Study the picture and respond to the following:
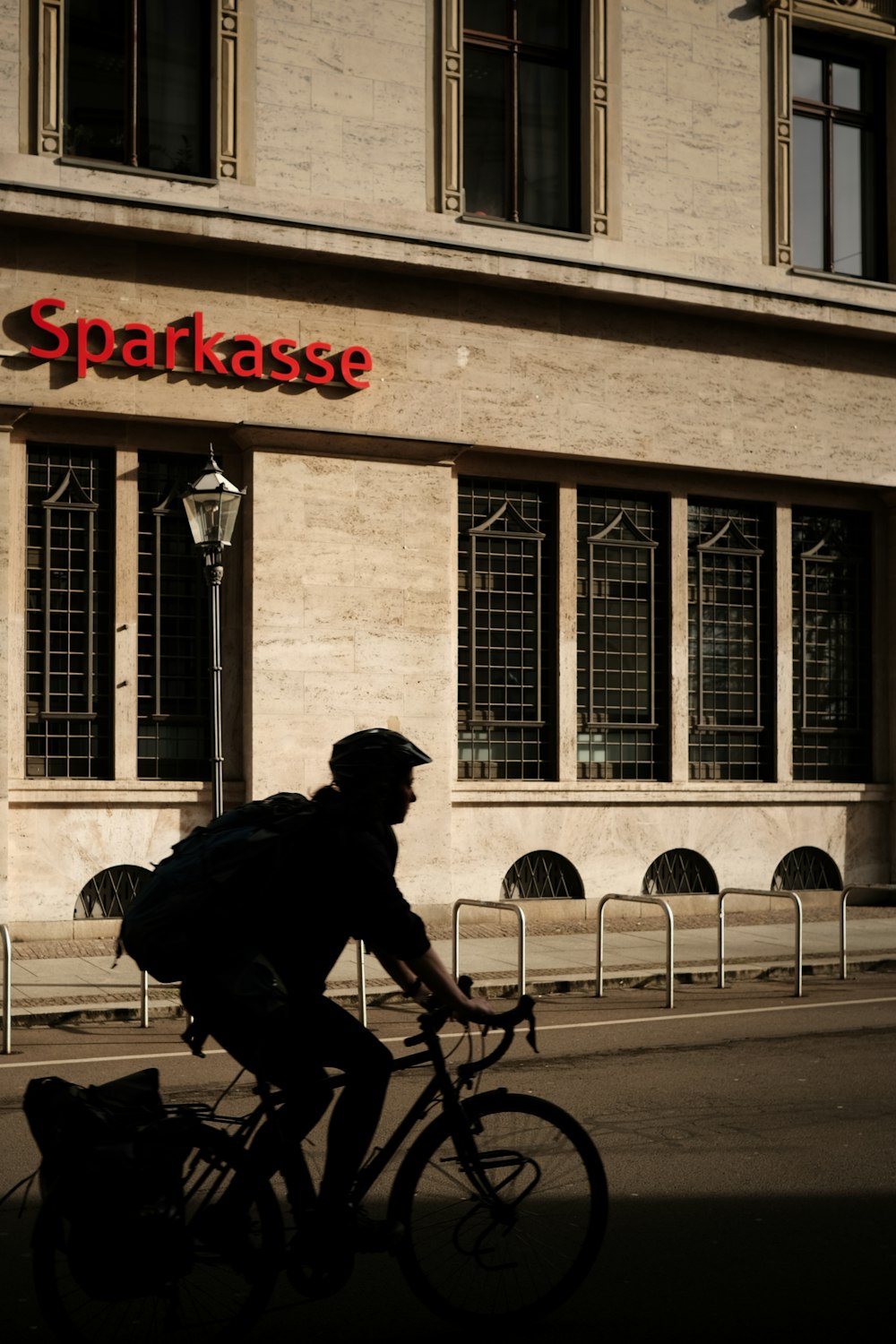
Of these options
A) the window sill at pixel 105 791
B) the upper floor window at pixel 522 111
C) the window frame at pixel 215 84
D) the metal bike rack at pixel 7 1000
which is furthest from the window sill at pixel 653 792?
the metal bike rack at pixel 7 1000

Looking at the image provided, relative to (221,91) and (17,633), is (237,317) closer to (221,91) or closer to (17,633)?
(221,91)

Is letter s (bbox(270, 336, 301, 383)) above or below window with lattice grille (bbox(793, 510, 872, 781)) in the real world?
above

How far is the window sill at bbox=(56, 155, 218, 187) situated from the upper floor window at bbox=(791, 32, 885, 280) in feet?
27.8

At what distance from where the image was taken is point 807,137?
73.6ft

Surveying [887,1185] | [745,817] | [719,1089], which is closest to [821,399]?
[745,817]

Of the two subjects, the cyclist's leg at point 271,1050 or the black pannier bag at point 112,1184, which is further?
the cyclist's leg at point 271,1050

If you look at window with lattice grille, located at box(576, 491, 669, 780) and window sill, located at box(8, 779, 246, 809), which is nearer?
window sill, located at box(8, 779, 246, 809)

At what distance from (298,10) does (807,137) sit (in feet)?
24.8

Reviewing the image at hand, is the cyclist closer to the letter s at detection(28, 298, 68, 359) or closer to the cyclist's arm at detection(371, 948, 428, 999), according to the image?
the cyclist's arm at detection(371, 948, 428, 999)

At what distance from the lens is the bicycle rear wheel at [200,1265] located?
481cm

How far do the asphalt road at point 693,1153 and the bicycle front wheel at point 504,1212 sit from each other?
5.8 inches

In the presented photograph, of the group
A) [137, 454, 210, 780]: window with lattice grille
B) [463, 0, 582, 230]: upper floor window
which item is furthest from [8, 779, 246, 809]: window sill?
[463, 0, 582, 230]: upper floor window

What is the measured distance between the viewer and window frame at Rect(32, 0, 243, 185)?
17.4m

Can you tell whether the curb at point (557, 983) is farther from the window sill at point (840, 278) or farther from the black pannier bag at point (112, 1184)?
the window sill at point (840, 278)
